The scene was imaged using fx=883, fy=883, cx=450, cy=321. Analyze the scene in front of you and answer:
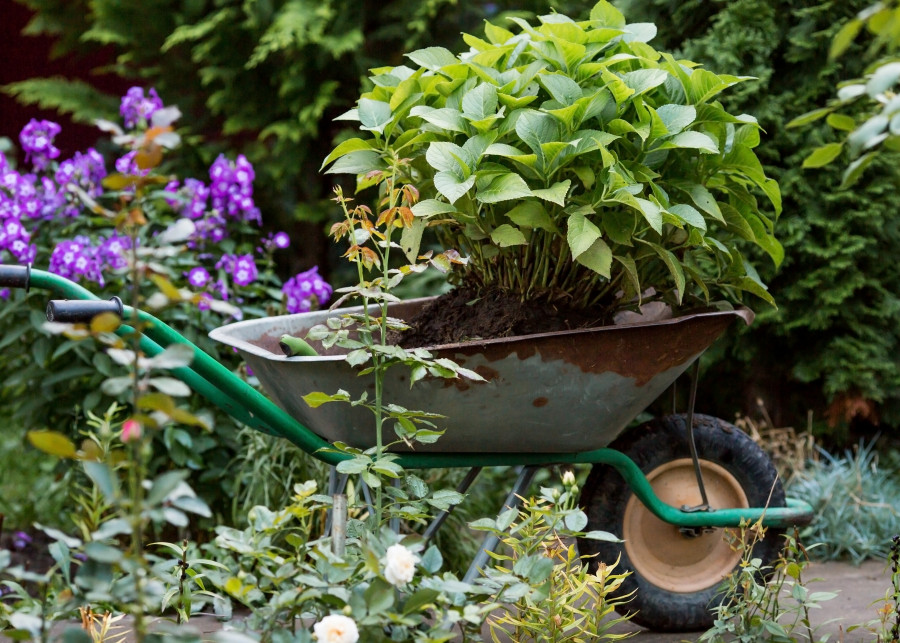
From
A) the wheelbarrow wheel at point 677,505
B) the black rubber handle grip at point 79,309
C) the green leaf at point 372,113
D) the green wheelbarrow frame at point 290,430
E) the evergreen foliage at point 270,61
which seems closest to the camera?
the black rubber handle grip at point 79,309

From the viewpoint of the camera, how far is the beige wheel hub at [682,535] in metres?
2.13

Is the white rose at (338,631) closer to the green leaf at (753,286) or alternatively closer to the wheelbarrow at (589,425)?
the wheelbarrow at (589,425)

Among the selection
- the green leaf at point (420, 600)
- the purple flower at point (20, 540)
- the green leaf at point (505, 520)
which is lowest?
the purple flower at point (20, 540)

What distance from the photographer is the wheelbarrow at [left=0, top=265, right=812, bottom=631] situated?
1.71 meters

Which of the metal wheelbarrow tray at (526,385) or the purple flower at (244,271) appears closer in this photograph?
the metal wheelbarrow tray at (526,385)

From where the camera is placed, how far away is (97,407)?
269cm

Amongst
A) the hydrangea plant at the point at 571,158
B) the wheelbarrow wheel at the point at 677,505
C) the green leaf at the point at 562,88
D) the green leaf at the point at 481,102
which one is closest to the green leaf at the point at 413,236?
the hydrangea plant at the point at 571,158

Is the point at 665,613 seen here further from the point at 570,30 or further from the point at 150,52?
the point at 150,52

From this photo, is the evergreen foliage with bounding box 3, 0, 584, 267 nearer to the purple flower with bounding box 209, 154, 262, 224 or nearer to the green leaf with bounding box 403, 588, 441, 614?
the purple flower with bounding box 209, 154, 262, 224

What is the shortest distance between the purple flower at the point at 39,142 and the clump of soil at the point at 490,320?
4.95 feet

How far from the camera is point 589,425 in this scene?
1874mm

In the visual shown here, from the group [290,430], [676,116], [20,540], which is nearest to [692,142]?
[676,116]

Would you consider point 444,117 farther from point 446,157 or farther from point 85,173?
point 85,173

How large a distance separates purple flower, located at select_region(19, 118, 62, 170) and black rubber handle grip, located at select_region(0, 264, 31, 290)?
1.45 meters
